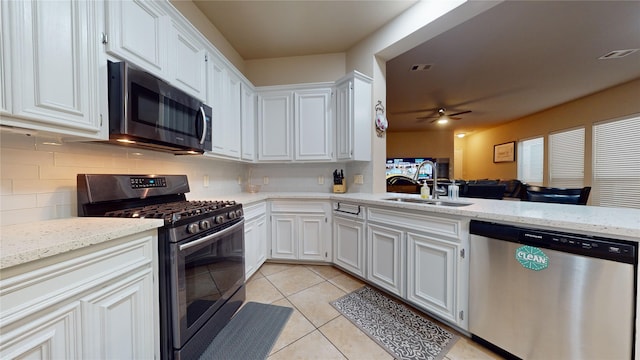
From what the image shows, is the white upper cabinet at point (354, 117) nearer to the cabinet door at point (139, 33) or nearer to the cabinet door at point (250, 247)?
the cabinet door at point (250, 247)

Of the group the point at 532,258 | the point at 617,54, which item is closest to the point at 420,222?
the point at 532,258

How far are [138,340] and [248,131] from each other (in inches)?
85.3

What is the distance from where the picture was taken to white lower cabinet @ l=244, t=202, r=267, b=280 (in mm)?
2191

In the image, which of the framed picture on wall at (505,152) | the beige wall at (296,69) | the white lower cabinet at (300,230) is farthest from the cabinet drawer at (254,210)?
the framed picture on wall at (505,152)

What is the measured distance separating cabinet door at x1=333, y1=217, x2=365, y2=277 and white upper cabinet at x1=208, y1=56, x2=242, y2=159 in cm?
141

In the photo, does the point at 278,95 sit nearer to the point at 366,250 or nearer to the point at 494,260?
the point at 366,250

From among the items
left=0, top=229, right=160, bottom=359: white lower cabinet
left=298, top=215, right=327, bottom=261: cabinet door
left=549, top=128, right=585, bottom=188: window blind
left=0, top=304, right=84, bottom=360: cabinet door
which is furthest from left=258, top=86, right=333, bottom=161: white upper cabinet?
left=549, top=128, right=585, bottom=188: window blind

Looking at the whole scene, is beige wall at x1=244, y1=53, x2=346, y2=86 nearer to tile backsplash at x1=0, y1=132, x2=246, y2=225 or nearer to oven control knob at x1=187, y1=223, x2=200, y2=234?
tile backsplash at x1=0, y1=132, x2=246, y2=225

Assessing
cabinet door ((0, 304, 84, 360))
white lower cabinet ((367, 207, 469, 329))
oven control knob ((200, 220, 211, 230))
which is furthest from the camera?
white lower cabinet ((367, 207, 469, 329))

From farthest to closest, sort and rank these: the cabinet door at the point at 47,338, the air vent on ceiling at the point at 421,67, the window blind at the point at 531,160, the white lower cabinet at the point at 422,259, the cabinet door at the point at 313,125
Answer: the window blind at the point at 531,160 < the air vent on ceiling at the point at 421,67 < the cabinet door at the point at 313,125 < the white lower cabinet at the point at 422,259 < the cabinet door at the point at 47,338

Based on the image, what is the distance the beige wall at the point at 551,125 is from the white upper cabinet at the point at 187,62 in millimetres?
6677

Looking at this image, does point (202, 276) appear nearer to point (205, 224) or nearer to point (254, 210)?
point (205, 224)

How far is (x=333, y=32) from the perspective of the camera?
268cm

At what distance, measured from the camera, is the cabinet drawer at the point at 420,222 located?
59.4 inches
